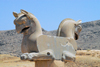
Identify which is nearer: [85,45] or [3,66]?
[3,66]

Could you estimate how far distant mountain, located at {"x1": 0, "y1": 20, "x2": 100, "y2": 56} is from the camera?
3198 cm

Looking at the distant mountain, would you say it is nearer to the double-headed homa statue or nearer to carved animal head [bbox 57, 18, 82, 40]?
carved animal head [bbox 57, 18, 82, 40]

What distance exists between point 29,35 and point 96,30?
40.7 m

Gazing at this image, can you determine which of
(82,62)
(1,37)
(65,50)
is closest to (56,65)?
(65,50)

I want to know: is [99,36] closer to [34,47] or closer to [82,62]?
[82,62]

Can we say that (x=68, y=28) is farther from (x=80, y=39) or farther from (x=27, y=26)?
(x=80, y=39)

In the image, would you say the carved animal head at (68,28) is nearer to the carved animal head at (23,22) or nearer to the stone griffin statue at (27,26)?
the stone griffin statue at (27,26)

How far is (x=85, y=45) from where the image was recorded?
Answer: 36156 mm

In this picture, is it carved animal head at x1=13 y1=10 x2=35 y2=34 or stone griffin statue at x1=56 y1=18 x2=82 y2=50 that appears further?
stone griffin statue at x1=56 y1=18 x2=82 y2=50

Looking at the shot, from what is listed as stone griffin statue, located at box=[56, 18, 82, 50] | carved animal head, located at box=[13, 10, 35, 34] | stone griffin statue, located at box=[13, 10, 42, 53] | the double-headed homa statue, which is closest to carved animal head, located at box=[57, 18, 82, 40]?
stone griffin statue, located at box=[56, 18, 82, 50]

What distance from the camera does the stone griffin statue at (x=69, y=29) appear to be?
649 centimetres

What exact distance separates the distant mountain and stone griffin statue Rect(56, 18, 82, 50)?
73.8 feet

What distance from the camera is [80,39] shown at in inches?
1609

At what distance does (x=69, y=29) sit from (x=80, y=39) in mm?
34899
